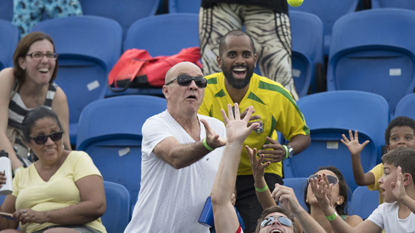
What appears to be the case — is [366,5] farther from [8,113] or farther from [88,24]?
[8,113]

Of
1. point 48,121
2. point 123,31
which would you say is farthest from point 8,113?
point 123,31

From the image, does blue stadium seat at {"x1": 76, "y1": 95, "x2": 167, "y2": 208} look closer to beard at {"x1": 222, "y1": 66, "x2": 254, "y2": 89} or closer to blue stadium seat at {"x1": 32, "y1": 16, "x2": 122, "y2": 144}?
blue stadium seat at {"x1": 32, "y1": 16, "x2": 122, "y2": 144}

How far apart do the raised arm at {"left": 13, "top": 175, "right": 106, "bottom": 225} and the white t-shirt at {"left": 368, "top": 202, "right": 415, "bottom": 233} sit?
1.58 m

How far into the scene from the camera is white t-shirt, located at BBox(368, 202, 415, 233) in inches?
149

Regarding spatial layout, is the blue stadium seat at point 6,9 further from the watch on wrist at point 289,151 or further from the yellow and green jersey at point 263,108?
the watch on wrist at point 289,151

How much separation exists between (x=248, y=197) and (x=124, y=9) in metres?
3.46

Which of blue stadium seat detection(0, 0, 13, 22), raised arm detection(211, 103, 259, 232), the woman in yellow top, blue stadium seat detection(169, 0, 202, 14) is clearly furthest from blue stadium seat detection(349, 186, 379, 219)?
blue stadium seat detection(0, 0, 13, 22)

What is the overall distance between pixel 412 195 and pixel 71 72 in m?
3.64

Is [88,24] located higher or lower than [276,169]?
higher

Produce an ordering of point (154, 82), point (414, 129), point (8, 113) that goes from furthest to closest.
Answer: point (154, 82), point (8, 113), point (414, 129)

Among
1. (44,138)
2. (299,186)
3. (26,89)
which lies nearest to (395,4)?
(299,186)

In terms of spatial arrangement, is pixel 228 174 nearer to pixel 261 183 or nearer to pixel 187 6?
pixel 261 183

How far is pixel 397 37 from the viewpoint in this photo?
612 cm

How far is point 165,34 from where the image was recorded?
6707 mm
